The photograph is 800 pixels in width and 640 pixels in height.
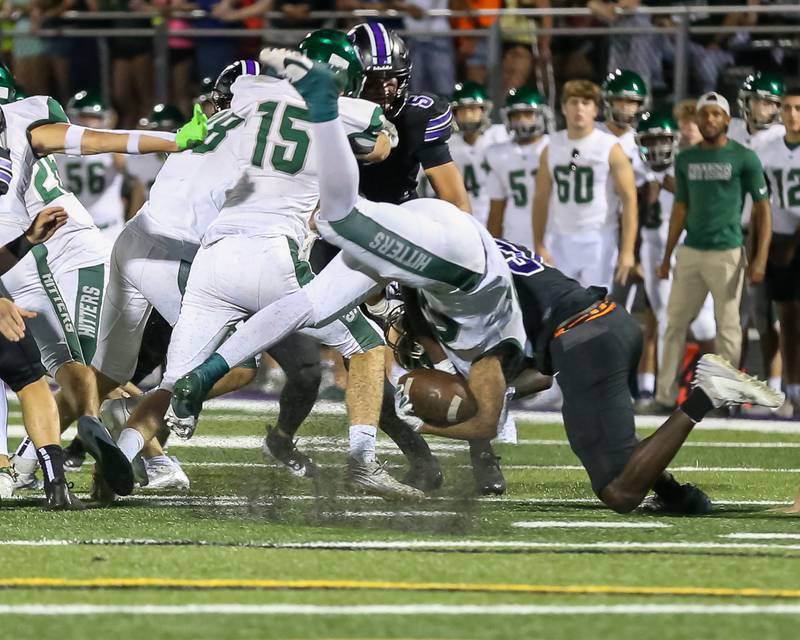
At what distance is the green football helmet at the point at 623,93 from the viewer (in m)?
10.9

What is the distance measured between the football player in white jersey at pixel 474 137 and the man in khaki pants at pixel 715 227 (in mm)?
1674

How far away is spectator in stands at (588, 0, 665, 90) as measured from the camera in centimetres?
1188

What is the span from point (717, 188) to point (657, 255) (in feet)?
3.55

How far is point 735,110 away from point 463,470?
6.98m

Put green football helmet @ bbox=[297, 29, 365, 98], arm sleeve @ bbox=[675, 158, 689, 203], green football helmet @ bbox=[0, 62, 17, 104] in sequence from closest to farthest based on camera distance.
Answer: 1. green football helmet @ bbox=[297, 29, 365, 98]
2. green football helmet @ bbox=[0, 62, 17, 104]
3. arm sleeve @ bbox=[675, 158, 689, 203]

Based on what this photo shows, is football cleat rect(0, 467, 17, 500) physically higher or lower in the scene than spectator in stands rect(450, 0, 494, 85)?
lower

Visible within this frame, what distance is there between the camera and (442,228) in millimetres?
5363

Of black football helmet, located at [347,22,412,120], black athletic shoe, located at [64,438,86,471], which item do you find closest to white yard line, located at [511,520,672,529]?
black football helmet, located at [347,22,412,120]

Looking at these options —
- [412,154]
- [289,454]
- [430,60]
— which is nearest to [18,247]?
[289,454]

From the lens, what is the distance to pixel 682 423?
571cm

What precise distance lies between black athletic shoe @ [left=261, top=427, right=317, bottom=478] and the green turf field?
0.05m

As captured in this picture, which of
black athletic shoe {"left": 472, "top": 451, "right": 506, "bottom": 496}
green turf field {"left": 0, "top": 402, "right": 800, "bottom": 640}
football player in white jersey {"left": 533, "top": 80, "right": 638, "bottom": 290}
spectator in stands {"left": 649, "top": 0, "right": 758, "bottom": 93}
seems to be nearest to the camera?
green turf field {"left": 0, "top": 402, "right": 800, "bottom": 640}

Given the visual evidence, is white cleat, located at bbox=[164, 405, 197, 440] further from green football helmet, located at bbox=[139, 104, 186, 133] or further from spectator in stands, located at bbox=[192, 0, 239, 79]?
spectator in stands, located at bbox=[192, 0, 239, 79]

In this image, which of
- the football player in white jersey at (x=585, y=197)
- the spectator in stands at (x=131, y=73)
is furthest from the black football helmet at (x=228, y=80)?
the spectator in stands at (x=131, y=73)
